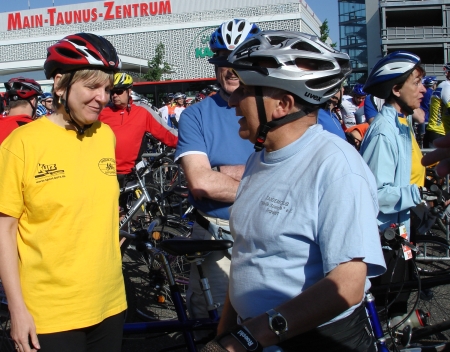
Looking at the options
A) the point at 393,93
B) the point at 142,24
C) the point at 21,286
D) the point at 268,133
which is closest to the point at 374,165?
the point at 393,93

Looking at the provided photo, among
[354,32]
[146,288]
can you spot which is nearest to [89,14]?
[354,32]

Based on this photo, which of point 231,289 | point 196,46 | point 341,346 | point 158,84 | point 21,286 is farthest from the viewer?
point 196,46

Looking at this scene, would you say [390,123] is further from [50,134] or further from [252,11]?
[252,11]

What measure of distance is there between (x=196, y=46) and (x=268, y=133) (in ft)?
203

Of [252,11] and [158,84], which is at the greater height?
[252,11]

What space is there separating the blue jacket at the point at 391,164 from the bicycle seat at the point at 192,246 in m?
1.06

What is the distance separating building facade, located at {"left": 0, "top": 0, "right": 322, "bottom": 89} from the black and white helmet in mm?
52542

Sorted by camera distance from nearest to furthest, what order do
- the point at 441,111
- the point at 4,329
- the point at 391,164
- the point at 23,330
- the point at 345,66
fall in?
the point at 345,66 → the point at 23,330 → the point at 391,164 → the point at 4,329 → the point at 441,111

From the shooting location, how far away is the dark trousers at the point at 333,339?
1.77 m

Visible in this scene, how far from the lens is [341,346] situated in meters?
1.79

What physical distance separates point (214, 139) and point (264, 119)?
122 centimetres

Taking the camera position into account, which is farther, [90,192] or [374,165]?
[374,165]

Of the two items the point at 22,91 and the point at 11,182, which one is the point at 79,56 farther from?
the point at 22,91

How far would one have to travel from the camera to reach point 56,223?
2.34 m
